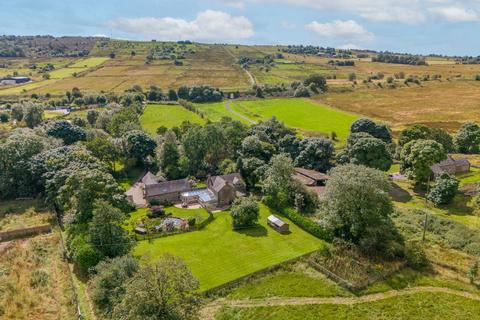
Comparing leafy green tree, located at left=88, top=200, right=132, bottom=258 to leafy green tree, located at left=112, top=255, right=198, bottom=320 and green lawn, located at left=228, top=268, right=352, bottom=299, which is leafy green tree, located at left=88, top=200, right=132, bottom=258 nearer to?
leafy green tree, located at left=112, top=255, right=198, bottom=320

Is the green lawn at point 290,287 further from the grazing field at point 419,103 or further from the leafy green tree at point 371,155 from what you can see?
the grazing field at point 419,103

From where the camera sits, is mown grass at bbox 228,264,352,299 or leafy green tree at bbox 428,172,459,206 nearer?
mown grass at bbox 228,264,352,299

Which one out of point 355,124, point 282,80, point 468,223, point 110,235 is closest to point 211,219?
point 110,235

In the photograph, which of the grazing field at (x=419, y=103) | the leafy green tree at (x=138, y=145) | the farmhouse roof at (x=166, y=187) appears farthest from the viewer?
the grazing field at (x=419, y=103)

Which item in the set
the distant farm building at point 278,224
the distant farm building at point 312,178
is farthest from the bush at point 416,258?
the distant farm building at point 312,178

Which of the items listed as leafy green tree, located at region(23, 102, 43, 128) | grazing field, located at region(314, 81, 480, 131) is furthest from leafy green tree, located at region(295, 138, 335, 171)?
leafy green tree, located at region(23, 102, 43, 128)

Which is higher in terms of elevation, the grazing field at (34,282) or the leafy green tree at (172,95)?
the leafy green tree at (172,95)

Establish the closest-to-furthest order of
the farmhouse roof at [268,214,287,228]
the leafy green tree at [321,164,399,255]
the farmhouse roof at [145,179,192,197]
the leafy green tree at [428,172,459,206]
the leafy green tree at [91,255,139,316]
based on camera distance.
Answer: the leafy green tree at [91,255,139,316] < the leafy green tree at [321,164,399,255] < the farmhouse roof at [268,214,287,228] < the leafy green tree at [428,172,459,206] < the farmhouse roof at [145,179,192,197]
